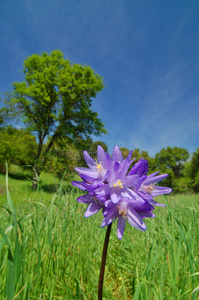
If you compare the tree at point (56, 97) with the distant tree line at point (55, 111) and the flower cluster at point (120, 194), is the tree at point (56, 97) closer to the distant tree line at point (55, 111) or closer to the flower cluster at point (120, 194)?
the distant tree line at point (55, 111)

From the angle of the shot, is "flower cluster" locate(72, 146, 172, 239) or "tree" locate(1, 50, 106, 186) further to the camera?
"tree" locate(1, 50, 106, 186)

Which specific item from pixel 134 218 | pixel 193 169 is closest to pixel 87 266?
pixel 134 218

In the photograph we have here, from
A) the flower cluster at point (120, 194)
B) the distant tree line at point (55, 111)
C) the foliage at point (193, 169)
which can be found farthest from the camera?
the foliage at point (193, 169)

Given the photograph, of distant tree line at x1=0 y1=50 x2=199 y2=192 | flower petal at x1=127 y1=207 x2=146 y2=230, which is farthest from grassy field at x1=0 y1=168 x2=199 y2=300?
distant tree line at x1=0 y1=50 x2=199 y2=192

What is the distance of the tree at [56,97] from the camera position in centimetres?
1495

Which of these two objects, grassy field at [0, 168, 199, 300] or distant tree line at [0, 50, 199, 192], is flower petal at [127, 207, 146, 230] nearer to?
grassy field at [0, 168, 199, 300]

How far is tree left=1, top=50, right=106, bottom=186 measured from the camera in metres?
14.9

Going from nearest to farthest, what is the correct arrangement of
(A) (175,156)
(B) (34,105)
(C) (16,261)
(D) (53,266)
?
(C) (16,261) → (D) (53,266) → (B) (34,105) → (A) (175,156)

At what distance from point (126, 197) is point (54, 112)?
1625cm

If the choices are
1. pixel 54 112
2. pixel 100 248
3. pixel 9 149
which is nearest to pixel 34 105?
pixel 54 112

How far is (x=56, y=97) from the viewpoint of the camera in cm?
1580

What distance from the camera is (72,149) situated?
16516mm

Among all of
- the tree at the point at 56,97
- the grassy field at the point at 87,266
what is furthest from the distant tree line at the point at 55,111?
the grassy field at the point at 87,266

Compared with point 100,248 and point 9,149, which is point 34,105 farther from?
point 100,248
